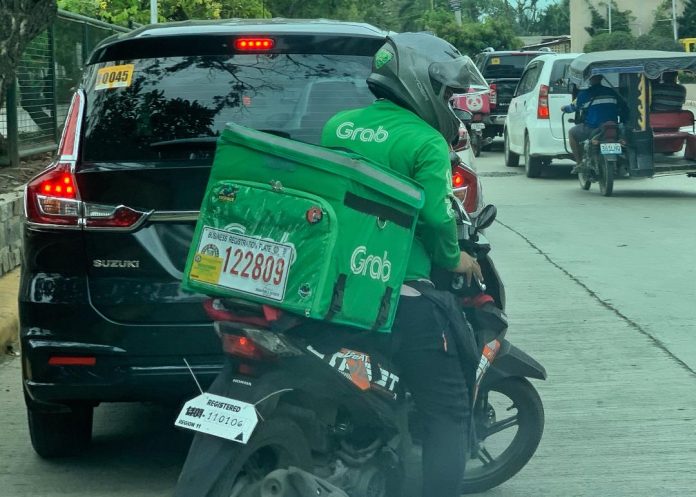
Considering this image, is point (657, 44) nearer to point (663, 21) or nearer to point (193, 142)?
point (663, 21)

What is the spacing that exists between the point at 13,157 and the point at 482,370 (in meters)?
8.94

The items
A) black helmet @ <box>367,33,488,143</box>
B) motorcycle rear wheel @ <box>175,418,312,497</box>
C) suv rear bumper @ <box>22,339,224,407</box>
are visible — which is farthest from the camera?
suv rear bumper @ <box>22,339,224,407</box>

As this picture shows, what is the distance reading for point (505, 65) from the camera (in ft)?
95.3

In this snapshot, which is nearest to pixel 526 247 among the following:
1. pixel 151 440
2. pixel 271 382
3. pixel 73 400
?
Result: pixel 151 440

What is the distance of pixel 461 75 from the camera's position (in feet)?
13.3

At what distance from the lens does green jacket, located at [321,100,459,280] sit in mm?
3885

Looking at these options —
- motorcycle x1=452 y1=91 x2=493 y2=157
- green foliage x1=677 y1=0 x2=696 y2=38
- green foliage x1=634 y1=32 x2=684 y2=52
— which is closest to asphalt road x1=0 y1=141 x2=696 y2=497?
motorcycle x1=452 y1=91 x2=493 y2=157

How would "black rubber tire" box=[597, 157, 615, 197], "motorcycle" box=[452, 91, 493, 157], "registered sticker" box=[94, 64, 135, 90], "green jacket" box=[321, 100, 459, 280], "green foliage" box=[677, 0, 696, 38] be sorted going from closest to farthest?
"green jacket" box=[321, 100, 459, 280], "registered sticker" box=[94, 64, 135, 90], "black rubber tire" box=[597, 157, 615, 197], "motorcycle" box=[452, 91, 493, 157], "green foliage" box=[677, 0, 696, 38]

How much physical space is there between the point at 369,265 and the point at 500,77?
25659 millimetres

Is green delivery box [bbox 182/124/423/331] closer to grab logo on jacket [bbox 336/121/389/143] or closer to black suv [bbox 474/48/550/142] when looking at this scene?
grab logo on jacket [bbox 336/121/389/143]

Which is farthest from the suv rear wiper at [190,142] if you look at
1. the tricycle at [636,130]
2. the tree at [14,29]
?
the tricycle at [636,130]

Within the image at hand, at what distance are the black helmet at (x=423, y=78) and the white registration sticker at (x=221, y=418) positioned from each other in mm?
1113

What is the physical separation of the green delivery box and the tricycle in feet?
44.1

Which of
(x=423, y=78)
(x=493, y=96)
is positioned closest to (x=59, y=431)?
(x=423, y=78)
